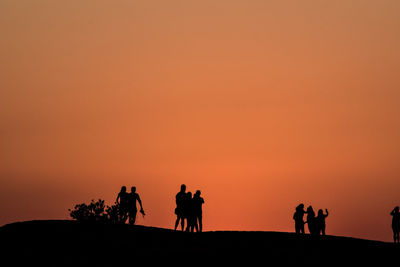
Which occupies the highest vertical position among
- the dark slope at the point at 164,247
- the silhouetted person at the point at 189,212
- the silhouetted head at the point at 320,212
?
the silhouetted head at the point at 320,212

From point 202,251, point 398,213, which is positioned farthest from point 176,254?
point 398,213

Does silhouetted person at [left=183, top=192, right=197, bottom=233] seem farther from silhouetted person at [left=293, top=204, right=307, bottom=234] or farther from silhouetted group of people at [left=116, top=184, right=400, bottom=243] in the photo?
silhouetted person at [left=293, top=204, right=307, bottom=234]

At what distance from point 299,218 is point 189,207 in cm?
911

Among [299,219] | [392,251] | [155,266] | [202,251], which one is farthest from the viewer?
[299,219]

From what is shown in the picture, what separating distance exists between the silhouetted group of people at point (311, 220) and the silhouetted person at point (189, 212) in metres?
7.93

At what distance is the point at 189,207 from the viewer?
5069cm

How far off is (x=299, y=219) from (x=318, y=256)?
11.1 metres

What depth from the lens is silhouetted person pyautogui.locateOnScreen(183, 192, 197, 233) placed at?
50594 millimetres

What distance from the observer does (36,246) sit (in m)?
45.5

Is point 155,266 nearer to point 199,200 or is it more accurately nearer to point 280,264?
point 280,264

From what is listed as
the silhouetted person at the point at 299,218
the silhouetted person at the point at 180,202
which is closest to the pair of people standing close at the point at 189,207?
the silhouetted person at the point at 180,202

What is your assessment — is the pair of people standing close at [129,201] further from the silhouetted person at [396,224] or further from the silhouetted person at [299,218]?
the silhouetted person at [396,224]

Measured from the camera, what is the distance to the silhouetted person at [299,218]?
56875 millimetres

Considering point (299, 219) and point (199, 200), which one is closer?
point (199, 200)
